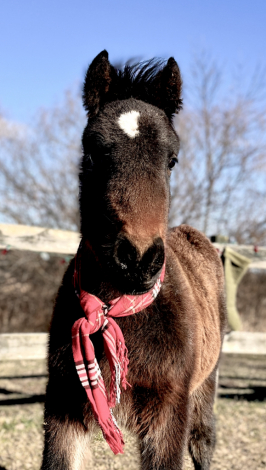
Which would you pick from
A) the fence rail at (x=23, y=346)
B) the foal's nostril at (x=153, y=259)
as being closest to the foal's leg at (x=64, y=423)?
the foal's nostril at (x=153, y=259)

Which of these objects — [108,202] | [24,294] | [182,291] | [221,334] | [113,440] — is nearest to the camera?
[108,202]

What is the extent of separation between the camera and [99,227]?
1.94 meters

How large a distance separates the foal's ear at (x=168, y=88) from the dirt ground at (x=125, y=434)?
192 cm

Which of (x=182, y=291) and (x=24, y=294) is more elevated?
(x=182, y=291)

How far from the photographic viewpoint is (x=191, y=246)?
3.54 m

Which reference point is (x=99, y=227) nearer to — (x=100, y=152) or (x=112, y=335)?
(x=100, y=152)

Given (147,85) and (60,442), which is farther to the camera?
(147,85)

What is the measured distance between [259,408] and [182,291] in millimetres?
3955

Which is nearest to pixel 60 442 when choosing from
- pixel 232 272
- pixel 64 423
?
pixel 64 423

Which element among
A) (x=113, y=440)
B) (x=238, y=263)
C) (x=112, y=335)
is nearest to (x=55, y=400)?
(x=113, y=440)

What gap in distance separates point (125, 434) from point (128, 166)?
159cm

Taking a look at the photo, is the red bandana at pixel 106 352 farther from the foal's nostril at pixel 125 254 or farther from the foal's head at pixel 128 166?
the foal's nostril at pixel 125 254

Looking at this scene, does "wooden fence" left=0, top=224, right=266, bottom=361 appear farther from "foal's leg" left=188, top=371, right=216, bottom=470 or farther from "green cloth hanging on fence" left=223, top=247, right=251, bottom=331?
"green cloth hanging on fence" left=223, top=247, right=251, bottom=331

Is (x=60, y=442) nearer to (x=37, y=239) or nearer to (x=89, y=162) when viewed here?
(x=89, y=162)
